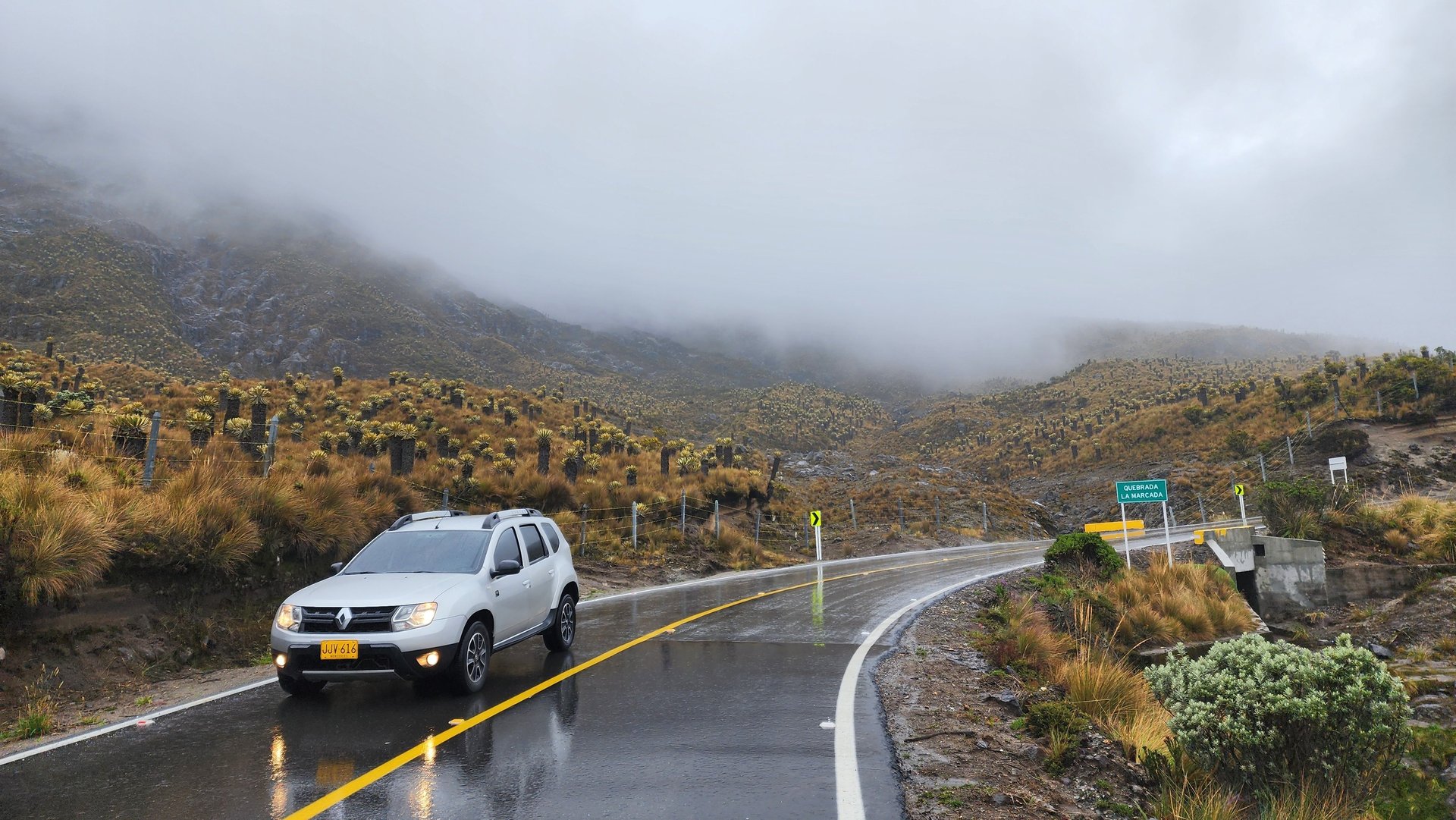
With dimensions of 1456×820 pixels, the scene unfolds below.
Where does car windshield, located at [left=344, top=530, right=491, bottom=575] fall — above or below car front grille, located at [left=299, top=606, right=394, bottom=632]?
above

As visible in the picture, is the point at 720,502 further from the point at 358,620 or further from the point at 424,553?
the point at 358,620

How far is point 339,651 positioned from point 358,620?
29cm

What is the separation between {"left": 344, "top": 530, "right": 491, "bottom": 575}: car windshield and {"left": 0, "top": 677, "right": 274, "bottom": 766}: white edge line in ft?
4.99

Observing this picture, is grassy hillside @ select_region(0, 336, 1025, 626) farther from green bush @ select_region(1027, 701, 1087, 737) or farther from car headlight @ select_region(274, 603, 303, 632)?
green bush @ select_region(1027, 701, 1087, 737)

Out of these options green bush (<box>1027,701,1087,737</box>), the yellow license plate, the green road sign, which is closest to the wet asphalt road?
the yellow license plate

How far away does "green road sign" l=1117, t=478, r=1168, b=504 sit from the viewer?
1772cm

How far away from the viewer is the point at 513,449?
101 feet

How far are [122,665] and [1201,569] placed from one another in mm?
21551

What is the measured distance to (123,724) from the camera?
637cm

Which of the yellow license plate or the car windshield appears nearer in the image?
the yellow license plate

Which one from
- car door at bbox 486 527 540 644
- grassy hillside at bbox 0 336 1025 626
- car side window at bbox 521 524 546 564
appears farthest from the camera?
grassy hillside at bbox 0 336 1025 626

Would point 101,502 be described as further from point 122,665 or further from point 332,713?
point 332,713

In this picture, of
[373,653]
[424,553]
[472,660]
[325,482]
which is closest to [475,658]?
[472,660]

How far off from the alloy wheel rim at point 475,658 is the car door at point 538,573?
Answer: 114cm
